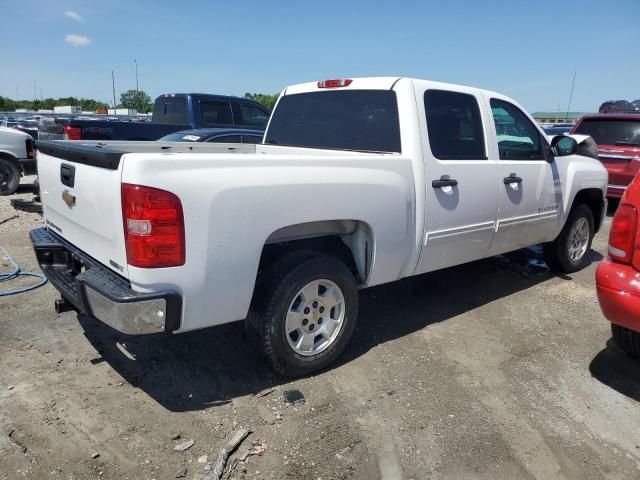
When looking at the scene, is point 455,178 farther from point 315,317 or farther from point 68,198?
point 68,198

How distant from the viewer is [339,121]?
4109 millimetres

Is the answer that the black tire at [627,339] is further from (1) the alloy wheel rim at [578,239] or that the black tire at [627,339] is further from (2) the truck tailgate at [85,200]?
(2) the truck tailgate at [85,200]

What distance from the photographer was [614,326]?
3.51m

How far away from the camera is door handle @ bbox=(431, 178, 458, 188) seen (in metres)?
3.63

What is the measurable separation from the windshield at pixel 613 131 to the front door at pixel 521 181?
506cm

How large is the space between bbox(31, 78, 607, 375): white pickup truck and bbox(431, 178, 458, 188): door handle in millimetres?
12

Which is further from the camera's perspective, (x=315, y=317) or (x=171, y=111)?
(x=171, y=111)

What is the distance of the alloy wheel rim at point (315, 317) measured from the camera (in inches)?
126

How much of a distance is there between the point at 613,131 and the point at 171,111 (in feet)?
28.5

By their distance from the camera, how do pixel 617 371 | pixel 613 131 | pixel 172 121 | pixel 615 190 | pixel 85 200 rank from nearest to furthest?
1. pixel 85 200
2. pixel 617 371
3. pixel 615 190
4. pixel 613 131
5. pixel 172 121

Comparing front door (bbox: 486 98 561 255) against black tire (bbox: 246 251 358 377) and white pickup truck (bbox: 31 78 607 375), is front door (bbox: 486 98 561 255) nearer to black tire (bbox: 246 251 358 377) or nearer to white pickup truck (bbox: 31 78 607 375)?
white pickup truck (bbox: 31 78 607 375)

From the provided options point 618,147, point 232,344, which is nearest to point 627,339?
point 232,344

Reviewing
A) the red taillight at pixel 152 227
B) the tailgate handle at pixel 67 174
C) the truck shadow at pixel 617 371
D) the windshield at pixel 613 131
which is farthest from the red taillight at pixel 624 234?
the windshield at pixel 613 131

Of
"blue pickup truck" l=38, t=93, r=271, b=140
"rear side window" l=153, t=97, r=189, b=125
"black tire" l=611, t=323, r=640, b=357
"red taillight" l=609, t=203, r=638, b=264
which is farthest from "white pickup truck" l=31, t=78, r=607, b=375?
"rear side window" l=153, t=97, r=189, b=125
